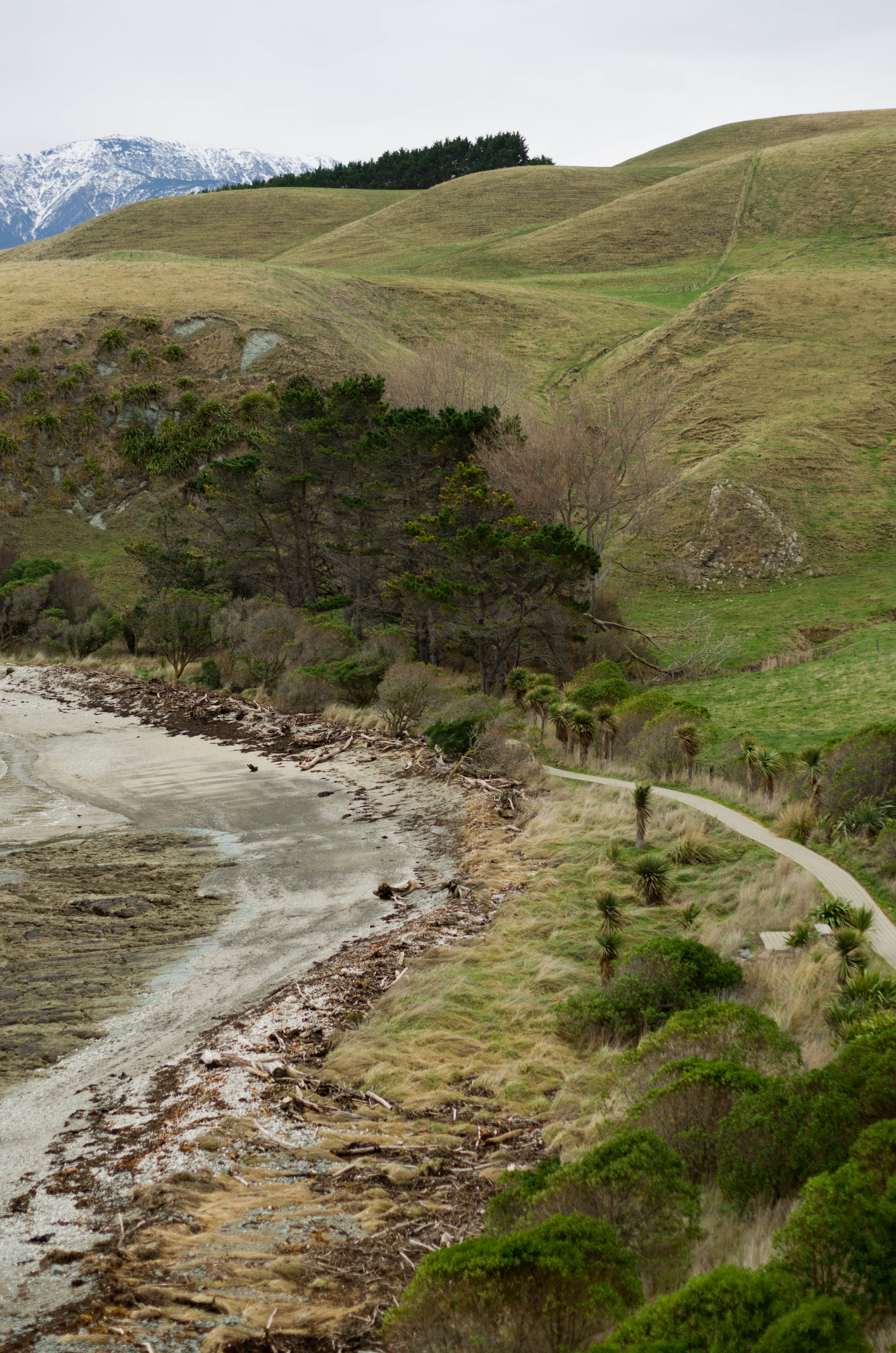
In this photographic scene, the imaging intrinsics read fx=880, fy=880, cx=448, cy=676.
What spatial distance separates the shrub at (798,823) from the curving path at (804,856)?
14 cm

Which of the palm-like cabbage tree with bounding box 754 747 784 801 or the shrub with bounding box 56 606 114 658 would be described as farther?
the shrub with bounding box 56 606 114 658

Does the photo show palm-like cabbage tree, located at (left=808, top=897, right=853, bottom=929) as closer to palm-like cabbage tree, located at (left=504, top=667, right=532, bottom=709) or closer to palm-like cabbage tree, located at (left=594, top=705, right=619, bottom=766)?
palm-like cabbage tree, located at (left=594, top=705, right=619, bottom=766)

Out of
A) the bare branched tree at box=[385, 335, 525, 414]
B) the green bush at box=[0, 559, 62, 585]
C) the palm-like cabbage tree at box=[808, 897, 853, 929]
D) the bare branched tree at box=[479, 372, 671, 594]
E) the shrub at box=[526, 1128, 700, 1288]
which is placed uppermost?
the bare branched tree at box=[385, 335, 525, 414]

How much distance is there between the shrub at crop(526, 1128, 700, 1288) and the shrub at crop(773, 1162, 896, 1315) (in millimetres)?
932

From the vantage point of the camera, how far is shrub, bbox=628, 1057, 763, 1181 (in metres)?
6.79

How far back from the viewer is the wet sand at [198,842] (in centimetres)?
872

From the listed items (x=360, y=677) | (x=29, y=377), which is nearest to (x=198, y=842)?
(x=360, y=677)

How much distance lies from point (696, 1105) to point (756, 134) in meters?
168

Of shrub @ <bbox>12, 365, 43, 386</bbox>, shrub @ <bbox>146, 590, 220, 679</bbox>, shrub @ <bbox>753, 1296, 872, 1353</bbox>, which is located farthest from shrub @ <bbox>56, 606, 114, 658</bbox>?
shrub @ <bbox>753, 1296, 872, 1353</bbox>

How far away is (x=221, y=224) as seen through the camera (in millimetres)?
127625

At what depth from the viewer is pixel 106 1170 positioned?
767cm

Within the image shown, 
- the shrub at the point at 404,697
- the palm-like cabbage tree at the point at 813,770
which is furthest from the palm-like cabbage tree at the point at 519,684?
the palm-like cabbage tree at the point at 813,770

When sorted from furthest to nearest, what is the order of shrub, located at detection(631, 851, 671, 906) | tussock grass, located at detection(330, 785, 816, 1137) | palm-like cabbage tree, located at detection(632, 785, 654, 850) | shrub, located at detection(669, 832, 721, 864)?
palm-like cabbage tree, located at detection(632, 785, 654, 850) → shrub, located at detection(669, 832, 721, 864) → shrub, located at detection(631, 851, 671, 906) → tussock grass, located at detection(330, 785, 816, 1137)

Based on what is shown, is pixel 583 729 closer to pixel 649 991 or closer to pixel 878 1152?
pixel 649 991
